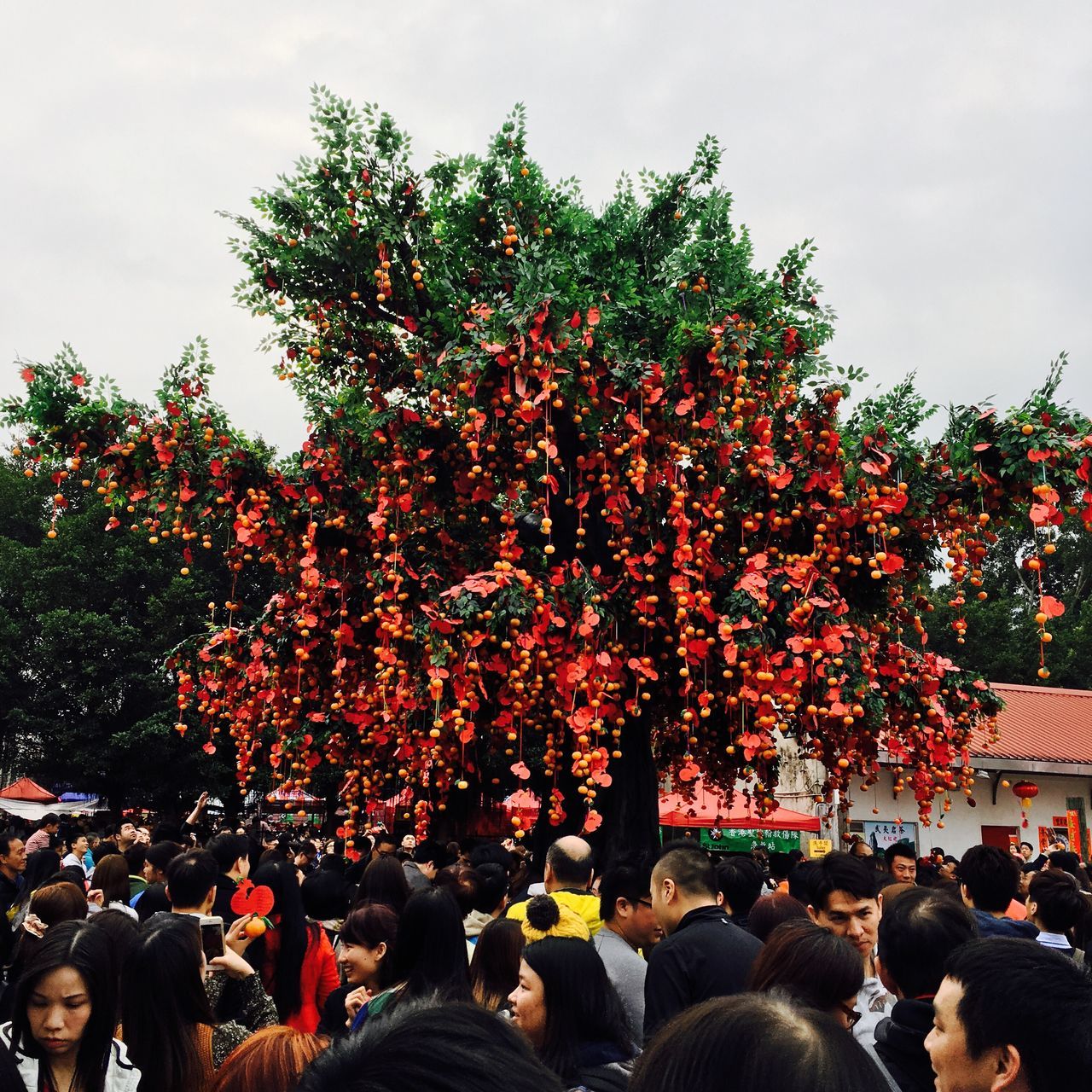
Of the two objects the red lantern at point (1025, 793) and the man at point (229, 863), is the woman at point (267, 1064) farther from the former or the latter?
the red lantern at point (1025, 793)

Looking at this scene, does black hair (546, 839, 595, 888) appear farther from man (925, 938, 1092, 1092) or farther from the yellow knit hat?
man (925, 938, 1092, 1092)

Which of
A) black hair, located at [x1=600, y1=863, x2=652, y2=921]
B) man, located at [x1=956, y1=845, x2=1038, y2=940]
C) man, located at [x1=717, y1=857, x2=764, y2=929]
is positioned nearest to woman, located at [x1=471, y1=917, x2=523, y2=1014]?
black hair, located at [x1=600, y1=863, x2=652, y2=921]

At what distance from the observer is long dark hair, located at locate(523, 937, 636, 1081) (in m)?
3.14

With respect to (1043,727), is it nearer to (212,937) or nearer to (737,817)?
(737,817)

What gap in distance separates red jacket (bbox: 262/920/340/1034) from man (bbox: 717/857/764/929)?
2170mm

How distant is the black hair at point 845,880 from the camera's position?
4480 mm

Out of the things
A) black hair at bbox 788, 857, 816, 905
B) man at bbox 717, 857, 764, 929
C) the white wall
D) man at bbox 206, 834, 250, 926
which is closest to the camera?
man at bbox 206, 834, 250, 926

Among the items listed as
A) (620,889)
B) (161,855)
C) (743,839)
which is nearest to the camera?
(620,889)

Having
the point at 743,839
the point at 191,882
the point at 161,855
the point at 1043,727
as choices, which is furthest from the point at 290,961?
the point at 1043,727

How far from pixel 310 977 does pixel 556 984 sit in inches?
101

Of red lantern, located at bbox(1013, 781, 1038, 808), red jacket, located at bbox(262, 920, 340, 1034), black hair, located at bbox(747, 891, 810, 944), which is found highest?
red lantern, located at bbox(1013, 781, 1038, 808)

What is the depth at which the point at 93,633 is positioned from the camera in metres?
25.0

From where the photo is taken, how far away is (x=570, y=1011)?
3152 mm

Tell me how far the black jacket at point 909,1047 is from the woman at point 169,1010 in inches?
78.2
